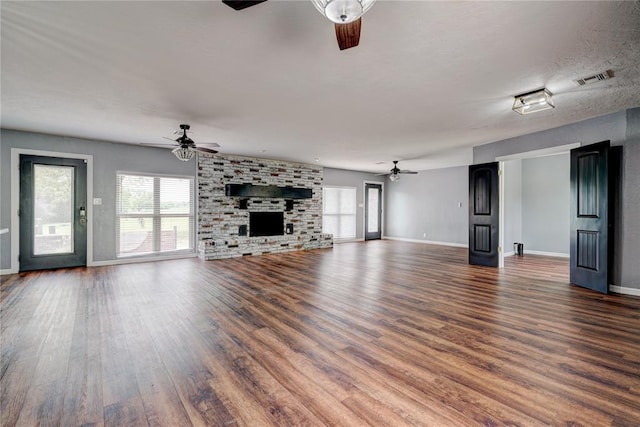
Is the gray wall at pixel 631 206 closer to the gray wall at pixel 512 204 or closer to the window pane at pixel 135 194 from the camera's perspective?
the gray wall at pixel 512 204

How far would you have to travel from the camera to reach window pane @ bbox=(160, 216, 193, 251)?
6711mm

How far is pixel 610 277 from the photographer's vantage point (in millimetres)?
4262

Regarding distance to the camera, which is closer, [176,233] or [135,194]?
[135,194]

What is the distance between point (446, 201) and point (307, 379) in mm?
8990

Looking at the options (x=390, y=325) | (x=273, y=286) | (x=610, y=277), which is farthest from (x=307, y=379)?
(x=610, y=277)

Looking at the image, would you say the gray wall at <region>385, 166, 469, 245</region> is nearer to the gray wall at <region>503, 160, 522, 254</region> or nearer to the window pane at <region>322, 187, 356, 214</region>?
the gray wall at <region>503, 160, 522, 254</region>

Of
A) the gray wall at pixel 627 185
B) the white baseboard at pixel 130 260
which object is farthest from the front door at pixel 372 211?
the gray wall at pixel 627 185

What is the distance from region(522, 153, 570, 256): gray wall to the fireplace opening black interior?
683cm

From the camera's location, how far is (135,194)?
635 centimetres

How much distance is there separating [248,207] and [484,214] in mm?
5715

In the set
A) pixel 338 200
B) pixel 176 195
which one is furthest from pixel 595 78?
pixel 338 200

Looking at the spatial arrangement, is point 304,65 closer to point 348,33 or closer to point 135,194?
point 348,33

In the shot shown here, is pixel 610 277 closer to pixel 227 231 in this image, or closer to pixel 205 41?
pixel 205 41

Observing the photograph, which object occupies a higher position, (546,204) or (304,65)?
(304,65)
